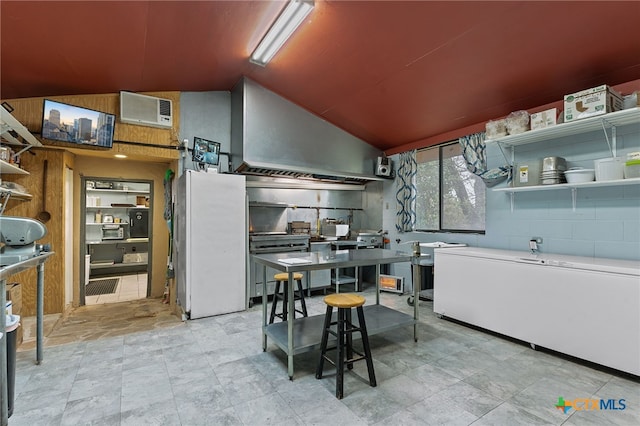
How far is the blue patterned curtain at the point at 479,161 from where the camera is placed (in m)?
3.74

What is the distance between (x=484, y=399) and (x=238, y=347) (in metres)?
2.15

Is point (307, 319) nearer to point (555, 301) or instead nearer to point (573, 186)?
point (555, 301)

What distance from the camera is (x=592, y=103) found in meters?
2.68

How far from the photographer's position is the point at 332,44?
10.8 feet

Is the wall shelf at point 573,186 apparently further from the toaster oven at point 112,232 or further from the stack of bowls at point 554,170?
the toaster oven at point 112,232

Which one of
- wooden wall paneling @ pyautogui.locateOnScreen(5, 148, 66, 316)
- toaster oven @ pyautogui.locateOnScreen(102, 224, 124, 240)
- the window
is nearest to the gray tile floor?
wooden wall paneling @ pyautogui.locateOnScreen(5, 148, 66, 316)

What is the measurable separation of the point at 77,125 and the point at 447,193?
518 cm

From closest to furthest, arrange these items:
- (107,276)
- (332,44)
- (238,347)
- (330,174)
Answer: (238,347) < (332,44) < (330,174) < (107,276)

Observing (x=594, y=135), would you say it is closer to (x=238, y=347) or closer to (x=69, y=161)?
(x=238, y=347)

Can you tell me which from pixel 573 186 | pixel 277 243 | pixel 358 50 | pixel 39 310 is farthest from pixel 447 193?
pixel 39 310

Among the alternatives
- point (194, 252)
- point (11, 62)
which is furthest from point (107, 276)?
point (11, 62)

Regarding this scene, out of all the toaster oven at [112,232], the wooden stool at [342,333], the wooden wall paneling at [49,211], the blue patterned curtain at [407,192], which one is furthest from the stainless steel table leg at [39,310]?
the toaster oven at [112,232]

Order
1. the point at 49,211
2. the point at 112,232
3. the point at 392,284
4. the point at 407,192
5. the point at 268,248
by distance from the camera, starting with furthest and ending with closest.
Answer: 1. the point at 112,232
2. the point at 407,192
3. the point at 392,284
4. the point at 268,248
5. the point at 49,211

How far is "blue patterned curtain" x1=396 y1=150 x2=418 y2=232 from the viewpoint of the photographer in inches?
202
